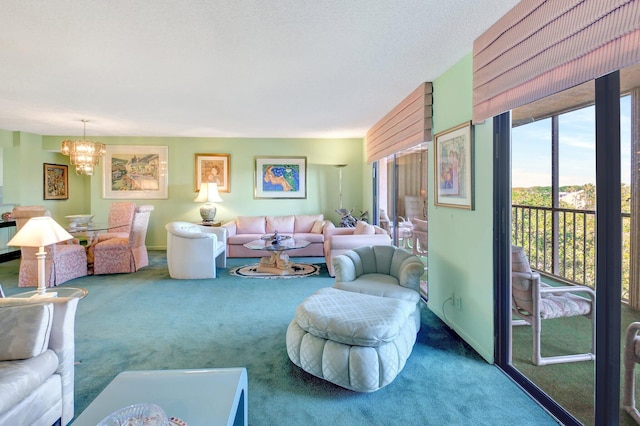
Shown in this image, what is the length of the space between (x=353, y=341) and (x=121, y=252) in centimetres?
451

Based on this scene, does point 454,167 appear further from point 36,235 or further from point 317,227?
point 317,227

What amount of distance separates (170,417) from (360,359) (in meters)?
1.13

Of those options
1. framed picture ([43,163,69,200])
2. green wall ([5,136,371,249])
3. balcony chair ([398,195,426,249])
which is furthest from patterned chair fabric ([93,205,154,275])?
balcony chair ([398,195,426,249])

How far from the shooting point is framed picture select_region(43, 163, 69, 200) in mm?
7086

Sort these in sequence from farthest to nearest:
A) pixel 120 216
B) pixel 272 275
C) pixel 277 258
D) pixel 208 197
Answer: pixel 208 197 < pixel 120 216 < pixel 277 258 < pixel 272 275

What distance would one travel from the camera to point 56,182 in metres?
7.39

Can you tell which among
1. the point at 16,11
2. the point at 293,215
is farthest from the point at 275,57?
the point at 293,215

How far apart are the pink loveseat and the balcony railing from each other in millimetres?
3476

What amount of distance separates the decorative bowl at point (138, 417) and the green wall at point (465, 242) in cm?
224

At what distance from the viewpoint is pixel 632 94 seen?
1.94 meters

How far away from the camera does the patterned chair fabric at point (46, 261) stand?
429 cm

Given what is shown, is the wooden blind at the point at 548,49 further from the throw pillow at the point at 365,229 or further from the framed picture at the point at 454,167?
the throw pillow at the point at 365,229

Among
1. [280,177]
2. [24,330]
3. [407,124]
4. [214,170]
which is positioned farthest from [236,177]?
[24,330]

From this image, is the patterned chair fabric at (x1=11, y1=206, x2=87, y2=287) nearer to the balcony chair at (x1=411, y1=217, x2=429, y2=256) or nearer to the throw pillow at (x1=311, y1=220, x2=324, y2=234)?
the throw pillow at (x1=311, y1=220, x2=324, y2=234)
